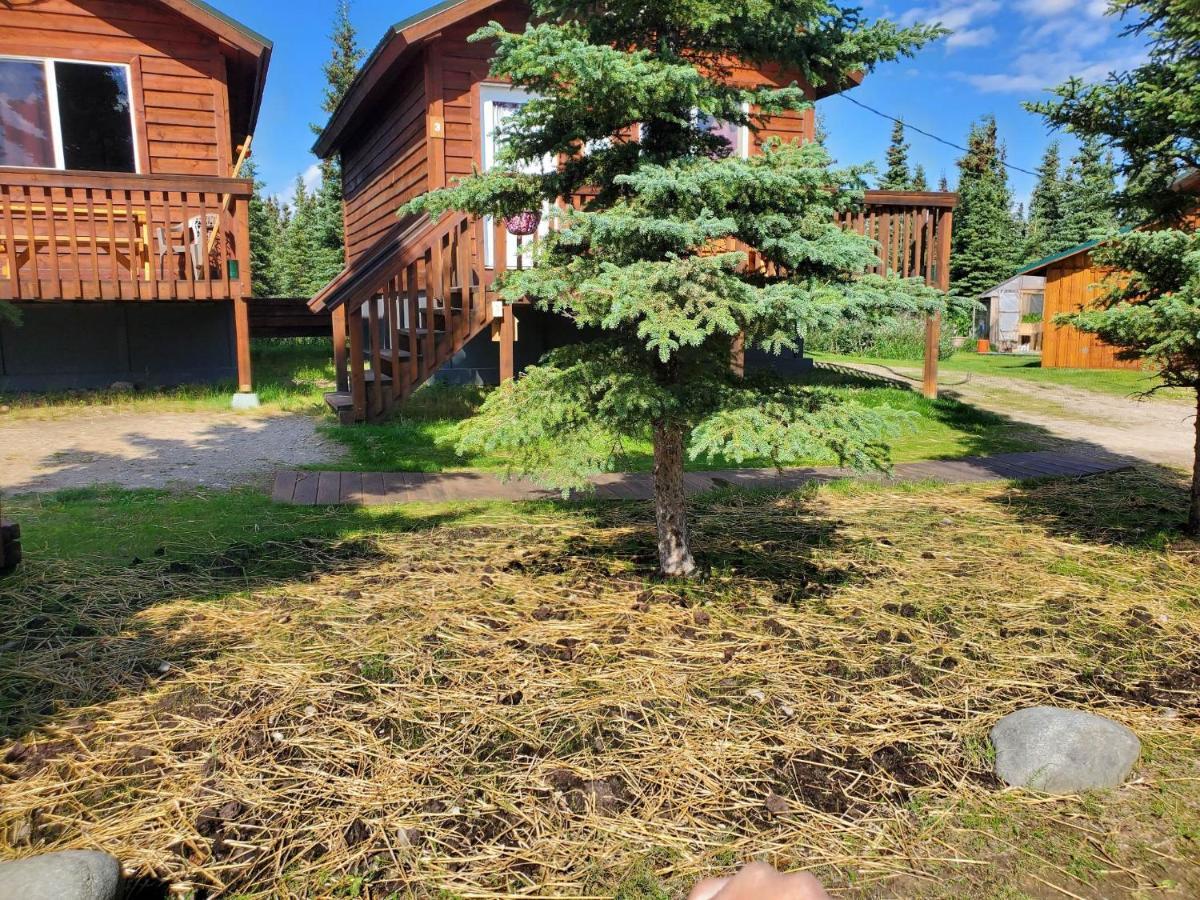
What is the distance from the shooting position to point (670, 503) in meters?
3.97

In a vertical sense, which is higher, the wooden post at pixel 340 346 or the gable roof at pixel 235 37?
the gable roof at pixel 235 37

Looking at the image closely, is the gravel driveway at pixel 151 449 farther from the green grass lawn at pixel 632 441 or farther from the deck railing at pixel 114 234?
Answer: the deck railing at pixel 114 234

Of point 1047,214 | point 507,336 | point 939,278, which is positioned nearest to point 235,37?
point 507,336

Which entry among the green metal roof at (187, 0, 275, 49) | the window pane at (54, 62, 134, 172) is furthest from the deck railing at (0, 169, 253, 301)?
the green metal roof at (187, 0, 275, 49)

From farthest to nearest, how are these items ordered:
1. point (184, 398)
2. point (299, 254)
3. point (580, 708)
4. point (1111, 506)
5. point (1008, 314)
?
1. point (1008, 314)
2. point (299, 254)
3. point (184, 398)
4. point (1111, 506)
5. point (580, 708)

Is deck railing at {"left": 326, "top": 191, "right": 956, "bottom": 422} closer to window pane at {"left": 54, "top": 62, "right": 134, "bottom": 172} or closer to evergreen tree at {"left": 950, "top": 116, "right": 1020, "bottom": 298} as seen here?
window pane at {"left": 54, "top": 62, "right": 134, "bottom": 172}

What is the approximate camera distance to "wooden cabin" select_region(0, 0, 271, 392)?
9.90 metres

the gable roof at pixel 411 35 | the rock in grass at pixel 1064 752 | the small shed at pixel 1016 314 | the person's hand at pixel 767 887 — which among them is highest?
the gable roof at pixel 411 35

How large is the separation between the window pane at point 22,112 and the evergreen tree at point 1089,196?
37.2 ft

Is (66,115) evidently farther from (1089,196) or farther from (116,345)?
(1089,196)

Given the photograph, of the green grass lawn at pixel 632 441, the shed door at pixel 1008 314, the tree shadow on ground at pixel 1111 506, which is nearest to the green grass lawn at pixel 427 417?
the green grass lawn at pixel 632 441

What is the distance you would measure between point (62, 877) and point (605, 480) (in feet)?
16.5

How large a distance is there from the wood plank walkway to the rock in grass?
2900 mm

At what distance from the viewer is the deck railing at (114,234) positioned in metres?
8.56
